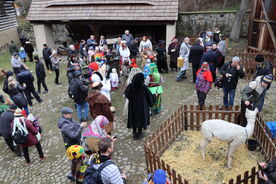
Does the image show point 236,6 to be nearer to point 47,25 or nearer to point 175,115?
point 47,25

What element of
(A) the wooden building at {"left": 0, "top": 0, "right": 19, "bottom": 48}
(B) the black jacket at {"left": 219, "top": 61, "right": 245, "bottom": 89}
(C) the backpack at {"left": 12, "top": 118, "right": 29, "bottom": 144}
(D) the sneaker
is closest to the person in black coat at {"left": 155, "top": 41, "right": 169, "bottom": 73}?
(B) the black jacket at {"left": 219, "top": 61, "right": 245, "bottom": 89}

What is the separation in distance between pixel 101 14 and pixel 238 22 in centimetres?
893

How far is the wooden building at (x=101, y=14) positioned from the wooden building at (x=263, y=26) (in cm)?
423

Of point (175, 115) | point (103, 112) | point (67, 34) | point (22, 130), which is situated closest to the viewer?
point (22, 130)

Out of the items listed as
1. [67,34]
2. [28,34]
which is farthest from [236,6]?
[28,34]

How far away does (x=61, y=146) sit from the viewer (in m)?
6.93

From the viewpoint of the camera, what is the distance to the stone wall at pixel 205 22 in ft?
54.8

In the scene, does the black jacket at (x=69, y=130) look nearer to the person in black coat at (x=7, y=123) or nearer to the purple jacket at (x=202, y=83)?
the person in black coat at (x=7, y=123)

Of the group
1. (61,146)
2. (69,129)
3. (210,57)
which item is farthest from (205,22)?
(69,129)

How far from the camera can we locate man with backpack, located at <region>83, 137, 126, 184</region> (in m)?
3.37

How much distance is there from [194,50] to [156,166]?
5958mm

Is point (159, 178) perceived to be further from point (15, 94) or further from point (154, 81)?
point (15, 94)

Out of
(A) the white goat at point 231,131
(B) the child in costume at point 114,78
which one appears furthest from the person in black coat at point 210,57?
(A) the white goat at point 231,131

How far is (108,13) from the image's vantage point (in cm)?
1502
